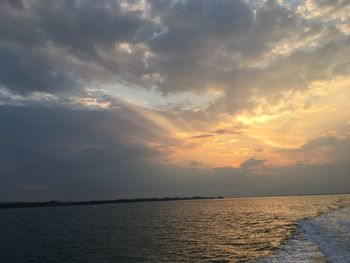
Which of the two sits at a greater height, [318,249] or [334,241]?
[334,241]

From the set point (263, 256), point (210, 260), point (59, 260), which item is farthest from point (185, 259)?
A: point (59, 260)

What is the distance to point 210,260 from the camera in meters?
30.5

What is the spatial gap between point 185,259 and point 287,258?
29.4 ft

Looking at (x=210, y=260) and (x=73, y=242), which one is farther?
(x=73, y=242)

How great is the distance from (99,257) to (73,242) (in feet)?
44.0

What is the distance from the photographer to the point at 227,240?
4288cm

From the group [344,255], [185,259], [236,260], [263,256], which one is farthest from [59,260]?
[344,255]

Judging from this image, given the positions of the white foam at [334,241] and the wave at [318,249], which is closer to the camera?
the white foam at [334,241]

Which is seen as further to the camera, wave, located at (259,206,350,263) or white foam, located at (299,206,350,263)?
wave, located at (259,206,350,263)

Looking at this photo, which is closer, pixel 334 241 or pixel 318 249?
pixel 318 249

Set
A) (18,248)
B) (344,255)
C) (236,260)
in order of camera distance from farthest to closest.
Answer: (18,248)
(236,260)
(344,255)

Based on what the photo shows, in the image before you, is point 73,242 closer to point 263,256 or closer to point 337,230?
point 263,256

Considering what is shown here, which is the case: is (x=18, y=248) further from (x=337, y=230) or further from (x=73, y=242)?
(x=337, y=230)

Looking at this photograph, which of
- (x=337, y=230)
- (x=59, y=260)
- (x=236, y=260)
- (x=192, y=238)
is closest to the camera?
(x=236, y=260)
